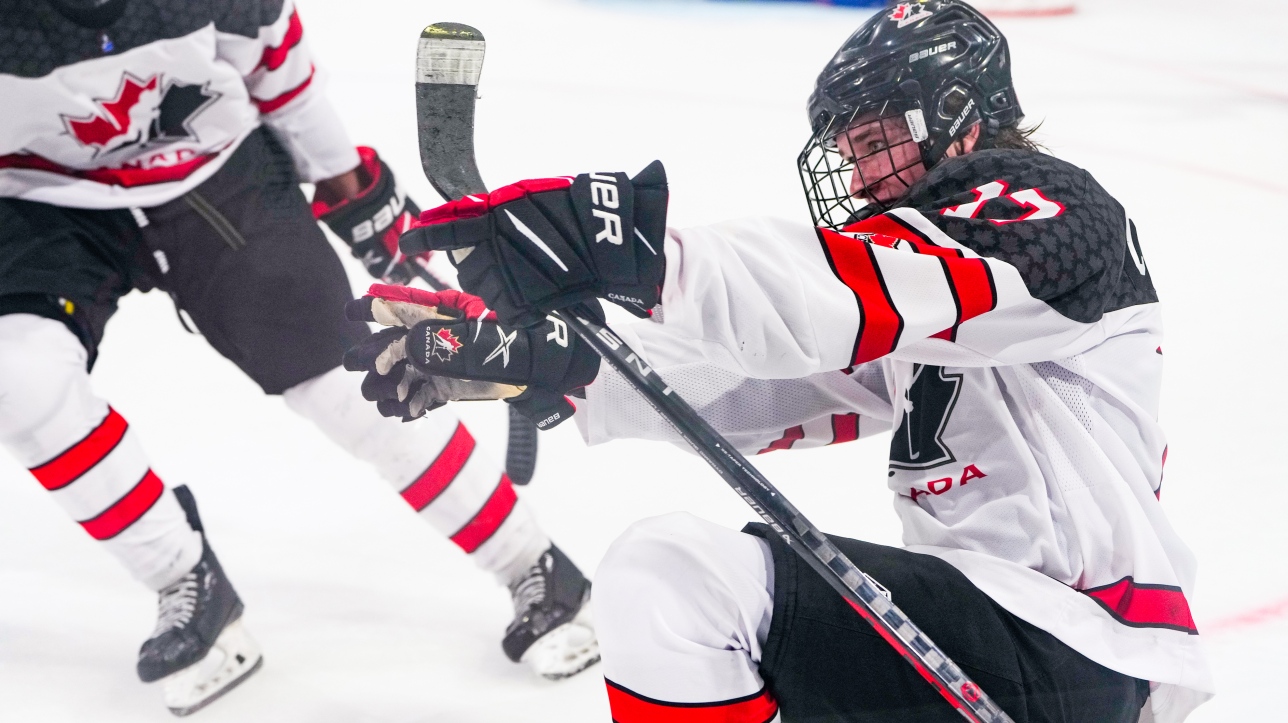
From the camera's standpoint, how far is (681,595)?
99cm

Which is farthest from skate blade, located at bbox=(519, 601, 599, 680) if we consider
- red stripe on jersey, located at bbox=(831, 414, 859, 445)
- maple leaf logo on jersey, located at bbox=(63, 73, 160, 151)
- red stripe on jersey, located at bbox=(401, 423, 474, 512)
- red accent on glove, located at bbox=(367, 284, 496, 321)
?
maple leaf logo on jersey, located at bbox=(63, 73, 160, 151)

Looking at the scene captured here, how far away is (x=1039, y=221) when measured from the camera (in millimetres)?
986

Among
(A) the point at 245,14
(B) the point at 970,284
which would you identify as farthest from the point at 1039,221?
(A) the point at 245,14

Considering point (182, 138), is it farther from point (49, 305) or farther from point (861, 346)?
point (861, 346)

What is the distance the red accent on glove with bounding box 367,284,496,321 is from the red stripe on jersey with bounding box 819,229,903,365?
45cm

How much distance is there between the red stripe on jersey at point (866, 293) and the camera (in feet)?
3.09

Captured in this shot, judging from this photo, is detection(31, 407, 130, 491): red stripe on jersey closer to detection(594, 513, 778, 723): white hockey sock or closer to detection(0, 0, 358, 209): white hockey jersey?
detection(0, 0, 358, 209): white hockey jersey

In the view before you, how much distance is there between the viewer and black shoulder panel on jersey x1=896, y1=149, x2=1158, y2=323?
0.97m

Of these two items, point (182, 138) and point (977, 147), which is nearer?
point (977, 147)

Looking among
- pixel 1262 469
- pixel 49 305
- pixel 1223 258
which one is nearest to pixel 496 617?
pixel 49 305

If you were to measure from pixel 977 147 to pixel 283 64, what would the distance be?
1.08 metres

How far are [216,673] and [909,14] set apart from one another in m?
1.35

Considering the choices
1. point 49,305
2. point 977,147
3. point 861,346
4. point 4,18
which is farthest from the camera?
point 49,305

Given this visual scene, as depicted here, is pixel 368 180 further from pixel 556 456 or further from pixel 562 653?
pixel 562 653
